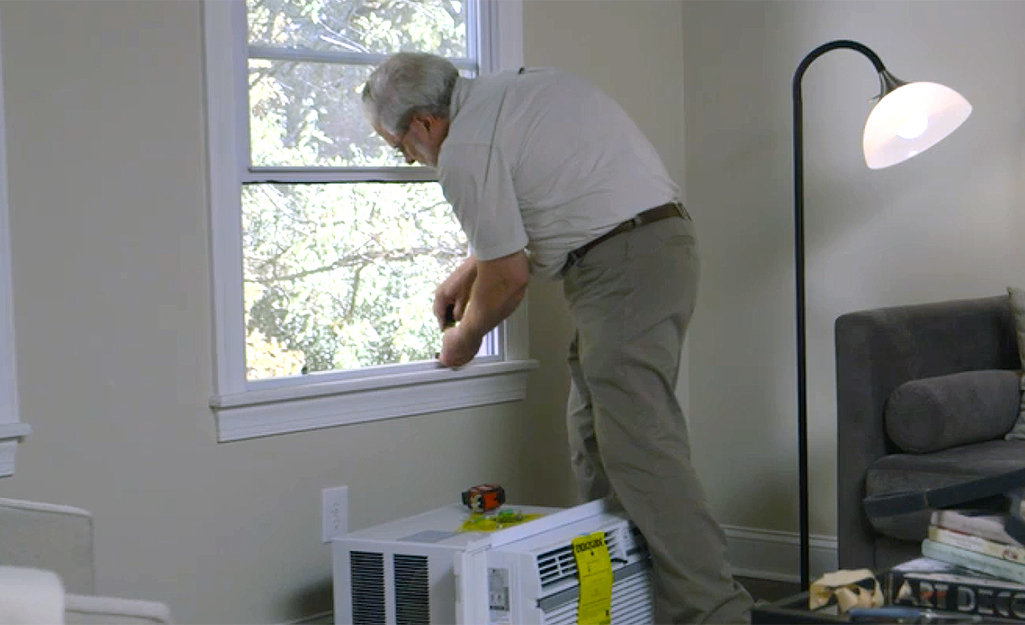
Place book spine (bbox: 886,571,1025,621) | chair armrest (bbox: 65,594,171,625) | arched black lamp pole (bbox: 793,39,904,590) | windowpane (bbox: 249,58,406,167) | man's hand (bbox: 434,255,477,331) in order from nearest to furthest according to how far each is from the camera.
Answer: chair armrest (bbox: 65,594,171,625) < book spine (bbox: 886,571,1025,621) < windowpane (bbox: 249,58,406,167) < man's hand (bbox: 434,255,477,331) < arched black lamp pole (bbox: 793,39,904,590)

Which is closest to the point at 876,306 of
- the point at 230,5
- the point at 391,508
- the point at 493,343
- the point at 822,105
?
the point at 822,105

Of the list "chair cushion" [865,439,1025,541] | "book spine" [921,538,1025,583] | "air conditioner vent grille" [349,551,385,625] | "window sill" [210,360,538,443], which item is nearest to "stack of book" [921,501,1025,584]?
"book spine" [921,538,1025,583]

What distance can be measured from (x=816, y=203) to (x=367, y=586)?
1889 millimetres

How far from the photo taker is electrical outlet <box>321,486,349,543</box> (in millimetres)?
3333

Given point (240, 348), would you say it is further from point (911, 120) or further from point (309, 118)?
point (911, 120)

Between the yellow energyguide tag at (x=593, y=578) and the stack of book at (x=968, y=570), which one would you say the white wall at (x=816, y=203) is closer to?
the yellow energyguide tag at (x=593, y=578)

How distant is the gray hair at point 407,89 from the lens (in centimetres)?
308

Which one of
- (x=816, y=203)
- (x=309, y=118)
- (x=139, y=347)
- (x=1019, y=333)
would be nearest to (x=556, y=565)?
(x=139, y=347)

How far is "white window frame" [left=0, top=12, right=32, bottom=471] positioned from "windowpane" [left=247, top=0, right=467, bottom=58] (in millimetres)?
741

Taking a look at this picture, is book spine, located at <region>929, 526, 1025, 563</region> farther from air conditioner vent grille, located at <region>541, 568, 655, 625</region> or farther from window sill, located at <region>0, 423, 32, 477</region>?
window sill, located at <region>0, 423, 32, 477</region>

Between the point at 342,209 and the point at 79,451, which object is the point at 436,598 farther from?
the point at 342,209

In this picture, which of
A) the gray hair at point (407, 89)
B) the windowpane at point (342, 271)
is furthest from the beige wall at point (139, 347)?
the gray hair at point (407, 89)

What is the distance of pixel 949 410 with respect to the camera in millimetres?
3170

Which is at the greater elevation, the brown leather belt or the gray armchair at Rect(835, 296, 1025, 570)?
the brown leather belt
